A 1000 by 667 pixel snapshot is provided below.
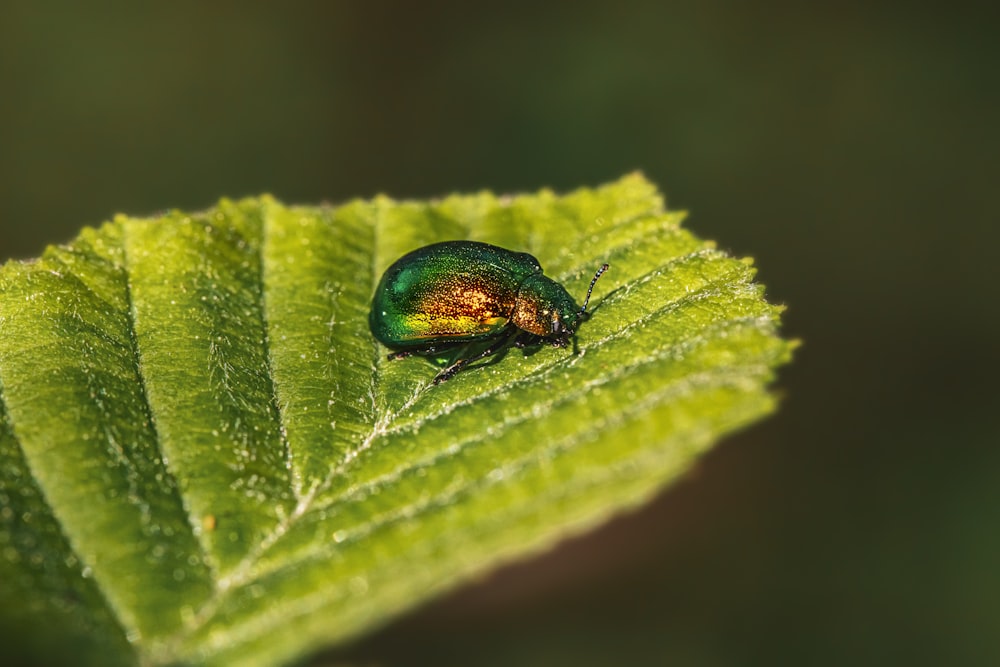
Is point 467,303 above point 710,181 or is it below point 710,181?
below

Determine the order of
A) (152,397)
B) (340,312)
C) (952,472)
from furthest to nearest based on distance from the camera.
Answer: (952,472)
(340,312)
(152,397)

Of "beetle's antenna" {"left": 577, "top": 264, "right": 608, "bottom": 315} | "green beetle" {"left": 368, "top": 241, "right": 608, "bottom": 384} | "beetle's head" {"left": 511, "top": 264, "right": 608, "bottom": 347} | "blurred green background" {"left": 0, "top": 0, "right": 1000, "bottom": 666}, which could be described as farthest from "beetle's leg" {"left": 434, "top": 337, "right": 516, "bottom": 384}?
"blurred green background" {"left": 0, "top": 0, "right": 1000, "bottom": 666}

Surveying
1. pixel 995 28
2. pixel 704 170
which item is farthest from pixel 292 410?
pixel 995 28

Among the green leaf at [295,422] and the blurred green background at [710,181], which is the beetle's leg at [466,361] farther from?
the blurred green background at [710,181]

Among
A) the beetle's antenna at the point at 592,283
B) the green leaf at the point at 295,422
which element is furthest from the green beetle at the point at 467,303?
the green leaf at the point at 295,422

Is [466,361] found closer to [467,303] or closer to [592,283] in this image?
[467,303]

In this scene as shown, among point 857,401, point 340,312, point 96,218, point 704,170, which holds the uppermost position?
point 96,218

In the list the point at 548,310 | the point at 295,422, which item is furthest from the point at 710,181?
the point at 295,422

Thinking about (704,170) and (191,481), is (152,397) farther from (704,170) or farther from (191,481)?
(704,170)
